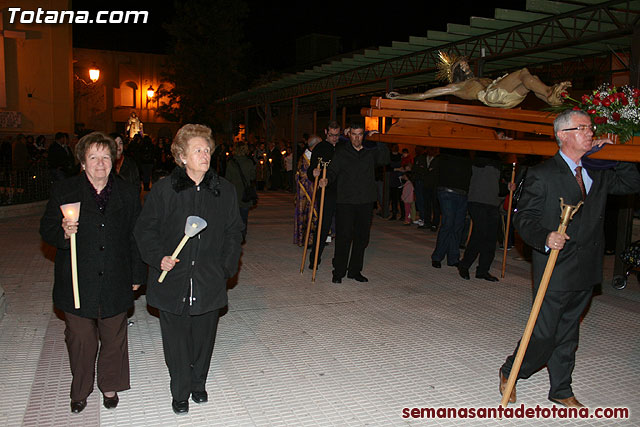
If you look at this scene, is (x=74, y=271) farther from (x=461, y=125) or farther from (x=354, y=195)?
(x=354, y=195)

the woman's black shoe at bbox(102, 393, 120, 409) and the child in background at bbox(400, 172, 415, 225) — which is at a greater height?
the child in background at bbox(400, 172, 415, 225)

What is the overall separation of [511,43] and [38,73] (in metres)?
17.6

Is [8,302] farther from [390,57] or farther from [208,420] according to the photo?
[390,57]

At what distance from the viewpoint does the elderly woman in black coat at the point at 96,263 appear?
3.86 m

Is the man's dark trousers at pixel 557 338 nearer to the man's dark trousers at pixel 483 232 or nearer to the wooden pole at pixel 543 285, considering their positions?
the wooden pole at pixel 543 285

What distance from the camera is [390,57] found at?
15.6m

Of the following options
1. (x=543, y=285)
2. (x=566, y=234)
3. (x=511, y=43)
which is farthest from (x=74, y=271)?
(x=511, y=43)

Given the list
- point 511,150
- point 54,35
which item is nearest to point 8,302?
point 511,150

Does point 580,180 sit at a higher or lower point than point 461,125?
lower

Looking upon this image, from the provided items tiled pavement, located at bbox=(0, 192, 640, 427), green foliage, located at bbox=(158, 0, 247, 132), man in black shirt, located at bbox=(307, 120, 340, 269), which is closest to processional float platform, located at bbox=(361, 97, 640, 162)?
tiled pavement, located at bbox=(0, 192, 640, 427)

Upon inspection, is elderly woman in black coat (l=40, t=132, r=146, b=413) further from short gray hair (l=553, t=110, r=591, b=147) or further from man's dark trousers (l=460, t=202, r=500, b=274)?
man's dark trousers (l=460, t=202, r=500, b=274)

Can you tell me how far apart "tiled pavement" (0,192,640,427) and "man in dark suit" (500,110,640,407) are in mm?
482

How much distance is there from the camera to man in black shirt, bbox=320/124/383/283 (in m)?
7.62

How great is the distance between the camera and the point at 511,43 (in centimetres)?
1294
